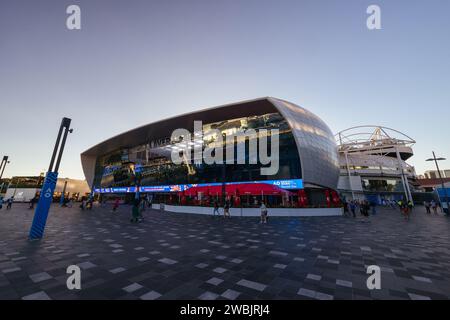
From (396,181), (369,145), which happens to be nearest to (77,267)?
(396,181)

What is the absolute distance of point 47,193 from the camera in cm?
914

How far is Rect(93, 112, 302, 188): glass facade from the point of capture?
2752 cm

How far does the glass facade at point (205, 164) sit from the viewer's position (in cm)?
2752

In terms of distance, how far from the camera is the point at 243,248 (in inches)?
289

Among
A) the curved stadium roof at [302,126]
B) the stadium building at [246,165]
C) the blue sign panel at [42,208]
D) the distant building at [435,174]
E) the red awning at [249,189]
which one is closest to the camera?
the blue sign panel at [42,208]

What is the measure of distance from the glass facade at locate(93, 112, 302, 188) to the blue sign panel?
13.0 m

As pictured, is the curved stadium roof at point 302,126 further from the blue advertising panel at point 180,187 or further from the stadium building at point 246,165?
the blue advertising panel at point 180,187

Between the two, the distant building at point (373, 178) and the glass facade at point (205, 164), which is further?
the distant building at point (373, 178)

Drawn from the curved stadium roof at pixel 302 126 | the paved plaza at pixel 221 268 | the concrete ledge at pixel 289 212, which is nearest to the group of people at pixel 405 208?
the concrete ledge at pixel 289 212

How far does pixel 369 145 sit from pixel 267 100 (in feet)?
159

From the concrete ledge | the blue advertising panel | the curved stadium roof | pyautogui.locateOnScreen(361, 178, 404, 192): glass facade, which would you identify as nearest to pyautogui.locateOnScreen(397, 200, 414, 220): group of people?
the concrete ledge

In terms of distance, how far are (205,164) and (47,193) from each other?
995 inches

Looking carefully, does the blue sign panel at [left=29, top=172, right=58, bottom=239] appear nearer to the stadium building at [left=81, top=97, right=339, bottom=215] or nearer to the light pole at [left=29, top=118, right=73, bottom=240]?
the light pole at [left=29, top=118, right=73, bottom=240]
